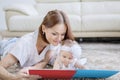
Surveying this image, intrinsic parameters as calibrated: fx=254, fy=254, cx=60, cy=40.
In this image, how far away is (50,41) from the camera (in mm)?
1284

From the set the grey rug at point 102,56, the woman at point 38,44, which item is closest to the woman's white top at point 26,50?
the woman at point 38,44

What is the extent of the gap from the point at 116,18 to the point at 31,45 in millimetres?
1585

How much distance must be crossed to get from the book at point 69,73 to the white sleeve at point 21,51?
239 millimetres

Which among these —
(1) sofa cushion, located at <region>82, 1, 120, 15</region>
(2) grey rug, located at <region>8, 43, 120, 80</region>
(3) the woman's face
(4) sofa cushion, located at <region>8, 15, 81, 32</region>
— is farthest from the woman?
(1) sofa cushion, located at <region>82, 1, 120, 15</region>

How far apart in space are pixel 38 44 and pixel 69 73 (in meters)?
0.34

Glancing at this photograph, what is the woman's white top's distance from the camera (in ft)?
4.58

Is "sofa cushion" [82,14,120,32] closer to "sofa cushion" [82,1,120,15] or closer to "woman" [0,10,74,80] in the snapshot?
"sofa cushion" [82,1,120,15]

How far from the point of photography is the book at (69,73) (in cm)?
117

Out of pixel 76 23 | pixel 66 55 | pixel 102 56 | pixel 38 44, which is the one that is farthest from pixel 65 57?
pixel 76 23

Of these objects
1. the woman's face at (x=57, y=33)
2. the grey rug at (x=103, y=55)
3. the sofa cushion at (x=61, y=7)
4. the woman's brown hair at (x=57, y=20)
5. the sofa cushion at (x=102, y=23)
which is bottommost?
the grey rug at (x=103, y=55)

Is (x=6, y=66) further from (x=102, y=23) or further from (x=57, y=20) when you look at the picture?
(x=102, y=23)

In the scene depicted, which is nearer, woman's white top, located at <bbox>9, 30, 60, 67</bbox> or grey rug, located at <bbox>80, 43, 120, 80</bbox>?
woman's white top, located at <bbox>9, 30, 60, 67</bbox>

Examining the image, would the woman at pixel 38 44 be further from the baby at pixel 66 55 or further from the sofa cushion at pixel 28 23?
the sofa cushion at pixel 28 23

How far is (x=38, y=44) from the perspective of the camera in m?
1.45
